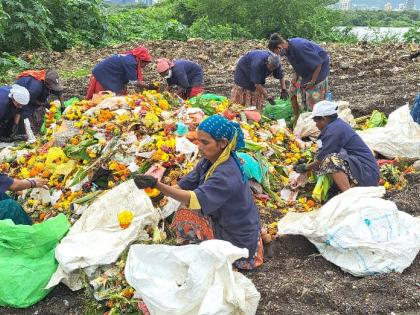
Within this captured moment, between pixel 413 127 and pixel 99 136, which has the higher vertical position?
pixel 99 136

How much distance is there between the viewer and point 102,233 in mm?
3650

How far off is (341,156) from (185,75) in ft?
10.4

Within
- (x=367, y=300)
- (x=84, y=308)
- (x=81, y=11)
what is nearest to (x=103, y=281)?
(x=84, y=308)

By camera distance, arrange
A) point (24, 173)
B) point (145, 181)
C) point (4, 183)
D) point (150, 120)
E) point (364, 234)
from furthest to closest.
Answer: point (150, 120) → point (24, 173) → point (4, 183) → point (364, 234) → point (145, 181)

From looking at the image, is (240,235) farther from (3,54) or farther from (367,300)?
(3,54)

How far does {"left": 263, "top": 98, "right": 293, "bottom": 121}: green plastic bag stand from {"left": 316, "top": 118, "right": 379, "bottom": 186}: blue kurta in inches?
106

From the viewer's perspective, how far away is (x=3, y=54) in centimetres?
1120

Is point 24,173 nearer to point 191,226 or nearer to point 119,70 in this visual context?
point 191,226

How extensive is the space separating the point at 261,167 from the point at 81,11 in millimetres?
10673

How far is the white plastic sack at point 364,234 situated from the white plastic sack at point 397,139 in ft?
7.37

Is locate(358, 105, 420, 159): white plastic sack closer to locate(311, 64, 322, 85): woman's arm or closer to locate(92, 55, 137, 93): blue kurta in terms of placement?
locate(311, 64, 322, 85): woman's arm

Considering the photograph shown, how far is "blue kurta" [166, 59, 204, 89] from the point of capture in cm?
696

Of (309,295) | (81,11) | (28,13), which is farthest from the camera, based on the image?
(81,11)

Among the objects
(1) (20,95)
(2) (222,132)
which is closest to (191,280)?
(2) (222,132)
